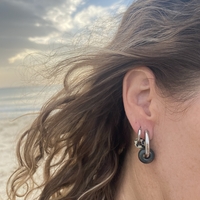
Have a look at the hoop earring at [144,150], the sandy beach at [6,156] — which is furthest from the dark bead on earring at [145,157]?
the sandy beach at [6,156]

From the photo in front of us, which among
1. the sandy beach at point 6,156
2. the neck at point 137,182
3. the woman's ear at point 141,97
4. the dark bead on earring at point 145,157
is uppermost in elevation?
the woman's ear at point 141,97

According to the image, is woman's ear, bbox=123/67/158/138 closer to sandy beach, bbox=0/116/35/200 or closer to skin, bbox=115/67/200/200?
skin, bbox=115/67/200/200

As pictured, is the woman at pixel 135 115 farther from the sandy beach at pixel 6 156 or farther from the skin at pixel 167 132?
the sandy beach at pixel 6 156

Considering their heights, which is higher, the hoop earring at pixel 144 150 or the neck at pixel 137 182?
the hoop earring at pixel 144 150

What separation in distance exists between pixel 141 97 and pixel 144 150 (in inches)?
7.2

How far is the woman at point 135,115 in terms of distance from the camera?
1.17 metres

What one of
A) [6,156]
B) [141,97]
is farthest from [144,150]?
[6,156]

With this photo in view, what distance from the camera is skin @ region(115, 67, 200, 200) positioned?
1169 mm

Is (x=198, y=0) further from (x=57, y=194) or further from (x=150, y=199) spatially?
(x=57, y=194)

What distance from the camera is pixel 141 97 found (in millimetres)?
1220

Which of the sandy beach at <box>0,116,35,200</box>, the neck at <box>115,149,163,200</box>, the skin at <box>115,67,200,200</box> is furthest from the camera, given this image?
the sandy beach at <box>0,116,35,200</box>

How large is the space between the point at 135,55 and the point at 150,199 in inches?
21.1

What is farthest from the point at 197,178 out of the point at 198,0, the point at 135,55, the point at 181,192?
the point at 198,0

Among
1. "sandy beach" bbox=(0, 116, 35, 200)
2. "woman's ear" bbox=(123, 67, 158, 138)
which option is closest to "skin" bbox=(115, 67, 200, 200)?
"woman's ear" bbox=(123, 67, 158, 138)
